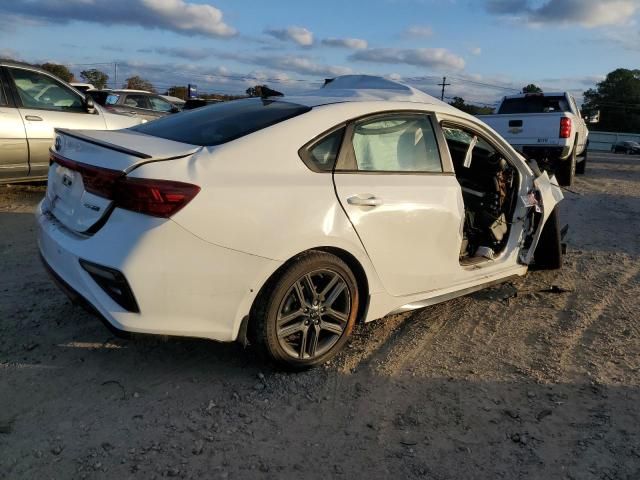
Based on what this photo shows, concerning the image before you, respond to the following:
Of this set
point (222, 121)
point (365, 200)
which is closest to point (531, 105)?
point (365, 200)

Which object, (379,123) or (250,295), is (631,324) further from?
(250,295)

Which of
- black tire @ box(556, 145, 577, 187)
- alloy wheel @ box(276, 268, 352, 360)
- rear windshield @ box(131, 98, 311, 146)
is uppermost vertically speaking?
rear windshield @ box(131, 98, 311, 146)

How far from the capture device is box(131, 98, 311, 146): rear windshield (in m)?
3.26

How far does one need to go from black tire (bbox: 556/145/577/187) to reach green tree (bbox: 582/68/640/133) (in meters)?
71.2

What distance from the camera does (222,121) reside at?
3561mm

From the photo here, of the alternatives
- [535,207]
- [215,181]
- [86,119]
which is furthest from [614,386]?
[86,119]

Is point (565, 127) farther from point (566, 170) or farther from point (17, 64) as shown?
point (17, 64)

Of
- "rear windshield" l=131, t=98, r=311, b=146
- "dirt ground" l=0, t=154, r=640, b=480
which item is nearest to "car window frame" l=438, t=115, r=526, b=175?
"rear windshield" l=131, t=98, r=311, b=146

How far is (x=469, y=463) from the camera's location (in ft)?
8.73

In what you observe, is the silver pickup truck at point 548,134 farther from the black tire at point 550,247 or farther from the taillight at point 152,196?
the taillight at point 152,196

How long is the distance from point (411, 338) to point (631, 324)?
185 cm

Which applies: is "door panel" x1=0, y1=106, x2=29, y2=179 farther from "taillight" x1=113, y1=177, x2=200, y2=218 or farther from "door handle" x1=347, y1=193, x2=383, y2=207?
"door handle" x1=347, y1=193, x2=383, y2=207

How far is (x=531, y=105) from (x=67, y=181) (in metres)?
11.7

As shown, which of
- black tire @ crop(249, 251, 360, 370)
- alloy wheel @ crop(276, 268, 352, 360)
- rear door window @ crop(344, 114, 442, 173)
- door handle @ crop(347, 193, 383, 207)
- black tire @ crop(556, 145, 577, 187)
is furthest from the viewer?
black tire @ crop(556, 145, 577, 187)
